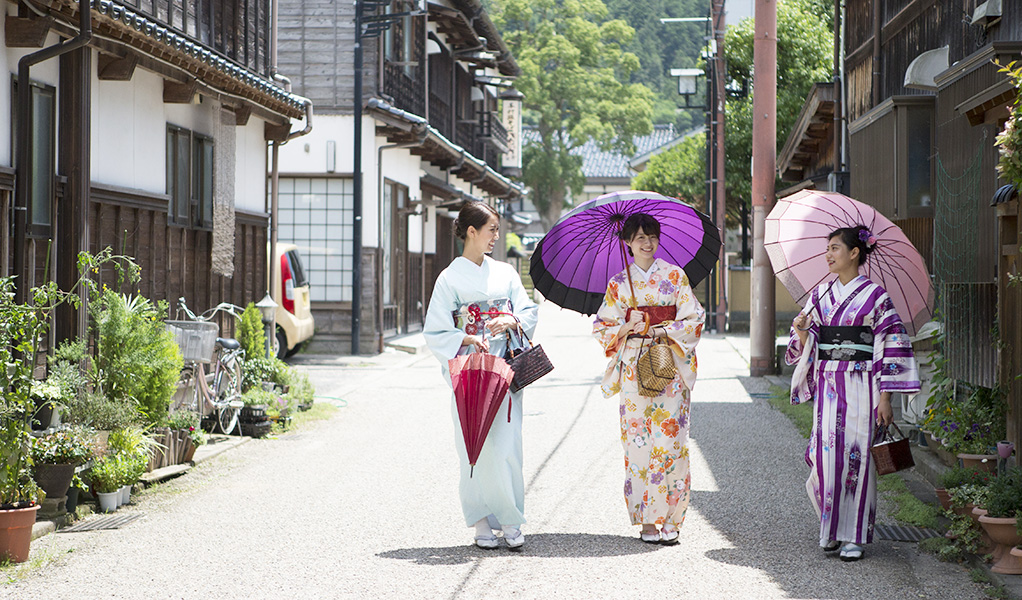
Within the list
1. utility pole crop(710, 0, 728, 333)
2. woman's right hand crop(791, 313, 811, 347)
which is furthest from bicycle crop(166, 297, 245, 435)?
utility pole crop(710, 0, 728, 333)


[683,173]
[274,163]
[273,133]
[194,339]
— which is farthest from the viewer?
[683,173]

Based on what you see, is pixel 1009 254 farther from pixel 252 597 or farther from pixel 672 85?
pixel 672 85

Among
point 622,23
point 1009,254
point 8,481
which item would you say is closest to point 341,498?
point 8,481

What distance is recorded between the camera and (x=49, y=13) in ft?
26.8

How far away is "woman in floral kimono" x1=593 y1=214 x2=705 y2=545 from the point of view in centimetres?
678

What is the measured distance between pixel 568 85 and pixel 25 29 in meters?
44.4

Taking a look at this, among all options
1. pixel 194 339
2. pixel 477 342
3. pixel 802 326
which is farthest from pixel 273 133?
pixel 802 326

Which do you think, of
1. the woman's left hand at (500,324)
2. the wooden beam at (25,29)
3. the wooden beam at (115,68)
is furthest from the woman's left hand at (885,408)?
the wooden beam at (115,68)

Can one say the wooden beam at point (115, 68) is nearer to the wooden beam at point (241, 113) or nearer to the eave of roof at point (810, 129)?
the wooden beam at point (241, 113)

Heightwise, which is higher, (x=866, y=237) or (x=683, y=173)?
(x=683, y=173)

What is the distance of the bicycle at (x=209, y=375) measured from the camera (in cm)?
1011

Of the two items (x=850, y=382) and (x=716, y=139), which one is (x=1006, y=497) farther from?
A: (x=716, y=139)

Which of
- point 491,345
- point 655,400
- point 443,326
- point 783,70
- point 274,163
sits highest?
point 783,70

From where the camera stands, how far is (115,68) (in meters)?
9.74
